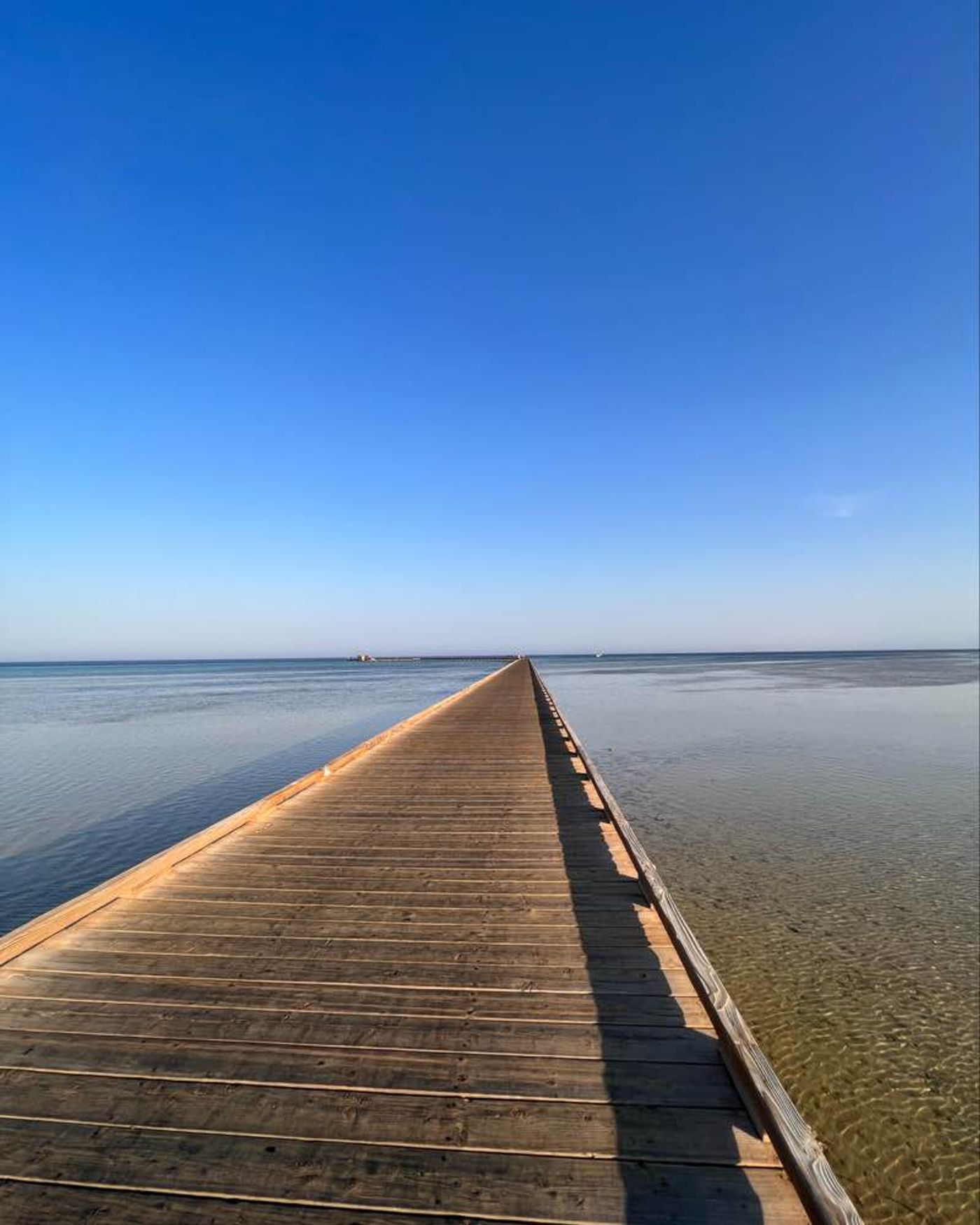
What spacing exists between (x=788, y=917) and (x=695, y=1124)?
593 cm

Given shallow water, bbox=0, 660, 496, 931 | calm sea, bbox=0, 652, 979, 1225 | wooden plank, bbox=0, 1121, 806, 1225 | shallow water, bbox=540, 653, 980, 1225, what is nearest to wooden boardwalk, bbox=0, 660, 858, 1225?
wooden plank, bbox=0, 1121, 806, 1225

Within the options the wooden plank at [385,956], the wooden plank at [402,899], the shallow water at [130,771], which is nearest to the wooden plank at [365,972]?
the wooden plank at [385,956]

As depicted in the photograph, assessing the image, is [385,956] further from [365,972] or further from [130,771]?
[130,771]

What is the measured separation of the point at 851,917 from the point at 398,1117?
722 centimetres

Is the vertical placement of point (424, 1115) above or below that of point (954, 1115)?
above

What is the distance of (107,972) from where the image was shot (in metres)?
4.07

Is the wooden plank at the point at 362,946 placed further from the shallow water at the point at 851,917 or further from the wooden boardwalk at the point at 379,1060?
the shallow water at the point at 851,917

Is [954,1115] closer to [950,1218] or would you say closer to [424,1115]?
[950,1218]

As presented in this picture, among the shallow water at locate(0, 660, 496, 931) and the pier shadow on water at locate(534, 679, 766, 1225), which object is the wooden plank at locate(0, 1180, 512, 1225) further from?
the shallow water at locate(0, 660, 496, 931)

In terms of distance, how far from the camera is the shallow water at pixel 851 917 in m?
4.41

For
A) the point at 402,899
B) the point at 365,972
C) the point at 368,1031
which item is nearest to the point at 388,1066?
the point at 368,1031

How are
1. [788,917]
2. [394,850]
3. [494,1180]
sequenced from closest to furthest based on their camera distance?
[494,1180], [394,850], [788,917]

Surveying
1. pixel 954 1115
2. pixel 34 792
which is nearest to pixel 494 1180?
pixel 954 1115

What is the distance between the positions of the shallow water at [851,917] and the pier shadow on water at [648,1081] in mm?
1847
